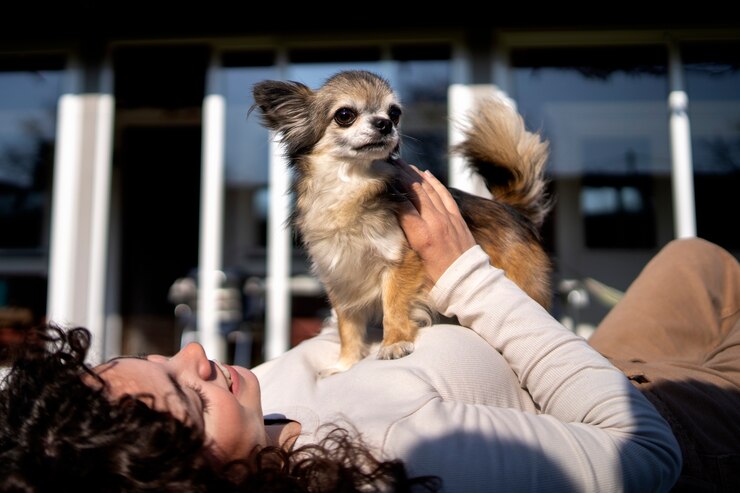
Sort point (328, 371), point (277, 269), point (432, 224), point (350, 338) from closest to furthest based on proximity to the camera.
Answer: point (432, 224) < point (328, 371) < point (350, 338) < point (277, 269)

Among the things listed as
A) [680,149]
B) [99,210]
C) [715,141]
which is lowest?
[99,210]

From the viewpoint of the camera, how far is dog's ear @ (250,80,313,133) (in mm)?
2105

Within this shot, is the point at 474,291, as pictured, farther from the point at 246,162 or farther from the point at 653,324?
the point at 246,162

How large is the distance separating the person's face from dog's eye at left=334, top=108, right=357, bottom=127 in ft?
3.41

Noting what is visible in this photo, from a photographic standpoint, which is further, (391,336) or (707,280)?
(707,280)

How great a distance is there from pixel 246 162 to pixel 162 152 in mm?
1215

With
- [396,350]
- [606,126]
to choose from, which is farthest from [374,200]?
[606,126]

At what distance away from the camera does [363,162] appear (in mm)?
2006

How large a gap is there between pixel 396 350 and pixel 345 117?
0.80 metres

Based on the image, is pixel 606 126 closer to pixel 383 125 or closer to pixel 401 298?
pixel 383 125

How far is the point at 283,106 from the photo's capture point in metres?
2.12

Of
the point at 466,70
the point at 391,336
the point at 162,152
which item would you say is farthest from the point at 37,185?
the point at 391,336

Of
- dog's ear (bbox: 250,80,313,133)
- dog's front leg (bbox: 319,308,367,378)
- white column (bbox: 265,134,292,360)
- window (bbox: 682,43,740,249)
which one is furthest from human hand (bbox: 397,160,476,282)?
window (bbox: 682,43,740,249)

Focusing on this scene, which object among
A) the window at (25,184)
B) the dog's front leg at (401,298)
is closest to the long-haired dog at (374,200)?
the dog's front leg at (401,298)
